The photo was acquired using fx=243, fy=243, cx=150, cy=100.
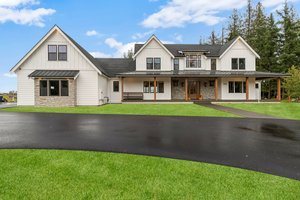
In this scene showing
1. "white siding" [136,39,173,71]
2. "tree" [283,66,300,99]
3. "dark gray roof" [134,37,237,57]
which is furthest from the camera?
"tree" [283,66,300,99]

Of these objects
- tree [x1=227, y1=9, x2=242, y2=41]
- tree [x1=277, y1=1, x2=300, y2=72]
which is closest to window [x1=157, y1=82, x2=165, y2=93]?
tree [x1=277, y1=1, x2=300, y2=72]

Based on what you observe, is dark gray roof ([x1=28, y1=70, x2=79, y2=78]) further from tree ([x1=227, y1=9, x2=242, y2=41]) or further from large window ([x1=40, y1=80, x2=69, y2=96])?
tree ([x1=227, y1=9, x2=242, y2=41])

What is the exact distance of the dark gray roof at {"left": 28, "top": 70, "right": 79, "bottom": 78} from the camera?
75.1 ft

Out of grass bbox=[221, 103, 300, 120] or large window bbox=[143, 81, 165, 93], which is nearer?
grass bbox=[221, 103, 300, 120]

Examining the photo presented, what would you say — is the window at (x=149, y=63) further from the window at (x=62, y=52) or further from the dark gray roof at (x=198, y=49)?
the window at (x=62, y=52)

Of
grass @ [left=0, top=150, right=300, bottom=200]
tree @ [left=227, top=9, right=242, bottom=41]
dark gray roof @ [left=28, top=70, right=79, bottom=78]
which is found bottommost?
grass @ [left=0, top=150, right=300, bottom=200]

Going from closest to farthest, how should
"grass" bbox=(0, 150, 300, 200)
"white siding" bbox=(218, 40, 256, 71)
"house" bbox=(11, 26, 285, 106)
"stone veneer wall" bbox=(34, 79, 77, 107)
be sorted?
"grass" bbox=(0, 150, 300, 200) < "stone veneer wall" bbox=(34, 79, 77, 107) < "house" bbox=(11, 26, 285, 106) < "white siding" bbox=(218, 40, 256, 71)

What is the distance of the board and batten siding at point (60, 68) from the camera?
2414 centimetres

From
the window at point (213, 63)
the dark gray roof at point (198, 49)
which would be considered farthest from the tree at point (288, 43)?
A: the window at point (213, 63)

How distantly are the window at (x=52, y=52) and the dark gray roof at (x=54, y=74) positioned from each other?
138 centimetres

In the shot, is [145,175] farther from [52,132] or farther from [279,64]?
[279,64]

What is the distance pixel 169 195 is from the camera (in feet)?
12.5

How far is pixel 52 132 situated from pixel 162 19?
39.7 m

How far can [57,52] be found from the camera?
24422 millimetres
